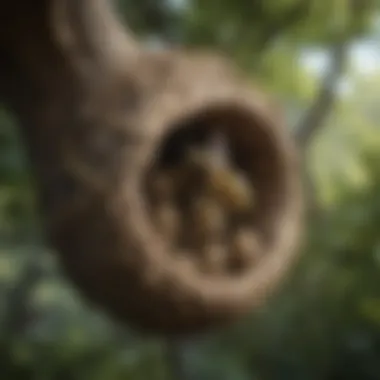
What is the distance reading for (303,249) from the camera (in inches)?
31.8

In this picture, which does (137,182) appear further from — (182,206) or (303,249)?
(303,249)

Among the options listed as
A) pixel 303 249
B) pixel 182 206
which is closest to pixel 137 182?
pixel 182 206

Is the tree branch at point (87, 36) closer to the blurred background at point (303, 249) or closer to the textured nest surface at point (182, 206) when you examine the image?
the textured nest surface at point (182, 206)

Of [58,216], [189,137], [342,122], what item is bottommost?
[58,216]

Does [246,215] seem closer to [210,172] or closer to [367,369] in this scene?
[210,172]

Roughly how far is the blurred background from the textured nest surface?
0.16 meters

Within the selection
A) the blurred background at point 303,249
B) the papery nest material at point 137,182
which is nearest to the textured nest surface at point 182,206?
the papery nest material at point 137,182

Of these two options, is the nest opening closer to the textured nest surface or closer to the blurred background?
the textured nest surface

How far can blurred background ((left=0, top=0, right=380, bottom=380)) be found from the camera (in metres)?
0.76

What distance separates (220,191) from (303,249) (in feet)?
0.64

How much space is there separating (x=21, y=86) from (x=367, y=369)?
380 mm

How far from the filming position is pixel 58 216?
0.56 metres

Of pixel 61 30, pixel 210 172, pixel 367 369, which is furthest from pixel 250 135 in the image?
pixel 367 369

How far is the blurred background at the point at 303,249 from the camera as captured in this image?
76 cm
